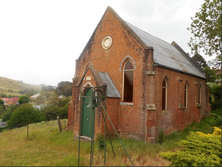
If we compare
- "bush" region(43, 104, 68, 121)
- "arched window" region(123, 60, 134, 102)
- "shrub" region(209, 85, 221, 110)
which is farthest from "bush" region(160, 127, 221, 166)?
"bush" region(43, 104, 68, 121)

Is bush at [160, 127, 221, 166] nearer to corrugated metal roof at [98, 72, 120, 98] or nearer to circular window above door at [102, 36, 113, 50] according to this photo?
corrugated metal roof at [98, 72, 120, 98]

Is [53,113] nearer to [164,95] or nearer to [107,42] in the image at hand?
[107,42]

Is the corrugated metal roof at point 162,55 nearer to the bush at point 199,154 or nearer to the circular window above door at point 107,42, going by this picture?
the circular window above door at point 107,42

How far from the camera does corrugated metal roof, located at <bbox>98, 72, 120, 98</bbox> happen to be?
12058 mm

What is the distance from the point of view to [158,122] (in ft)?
40.3

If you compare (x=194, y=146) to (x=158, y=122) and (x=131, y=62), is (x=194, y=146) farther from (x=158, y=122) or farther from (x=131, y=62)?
(x=131, y=62)

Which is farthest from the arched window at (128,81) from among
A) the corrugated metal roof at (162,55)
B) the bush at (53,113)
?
the bush at (53,113)

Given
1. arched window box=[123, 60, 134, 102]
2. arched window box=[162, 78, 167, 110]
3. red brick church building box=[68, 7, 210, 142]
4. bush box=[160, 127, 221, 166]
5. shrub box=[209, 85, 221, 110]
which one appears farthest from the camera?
shrub box=[209, 85, 221, 110]

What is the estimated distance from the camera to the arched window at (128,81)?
1238 cm

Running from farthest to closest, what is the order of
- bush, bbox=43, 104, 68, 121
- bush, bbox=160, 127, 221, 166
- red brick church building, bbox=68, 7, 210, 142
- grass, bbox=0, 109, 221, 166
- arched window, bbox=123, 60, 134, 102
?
bush, bbox=43, 104, 68, 121
arched window, bbox=123, 60, 134, 102
red brick church building, bbox=68, 7, 210, 142
grass, bbox=0, 109, 221, 166
bush, bbox=160, 127, 221, 166

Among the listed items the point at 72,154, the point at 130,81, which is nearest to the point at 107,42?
the point at 130,81

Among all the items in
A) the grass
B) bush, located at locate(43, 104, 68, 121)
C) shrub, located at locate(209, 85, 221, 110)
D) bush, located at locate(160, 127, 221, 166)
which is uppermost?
shrub, located at locate(209, 85, 221, 110)

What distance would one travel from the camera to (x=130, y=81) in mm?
12438

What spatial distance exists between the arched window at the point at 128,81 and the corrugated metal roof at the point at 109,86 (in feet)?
2.03
